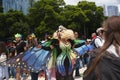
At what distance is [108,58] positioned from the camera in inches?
114

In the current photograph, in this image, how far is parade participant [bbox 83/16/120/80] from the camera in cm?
287

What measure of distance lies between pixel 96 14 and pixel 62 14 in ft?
35.4

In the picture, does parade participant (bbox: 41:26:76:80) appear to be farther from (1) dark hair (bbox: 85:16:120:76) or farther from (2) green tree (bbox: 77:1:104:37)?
(2) green tree (bbox: 77:1:104:37)

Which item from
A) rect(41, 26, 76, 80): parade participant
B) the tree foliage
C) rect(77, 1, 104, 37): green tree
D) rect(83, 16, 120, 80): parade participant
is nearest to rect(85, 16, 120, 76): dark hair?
rect(83, 16, 120, 80): parade participant

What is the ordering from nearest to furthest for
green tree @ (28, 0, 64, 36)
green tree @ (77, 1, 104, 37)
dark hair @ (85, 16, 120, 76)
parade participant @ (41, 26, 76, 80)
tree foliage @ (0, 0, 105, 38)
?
dark hair @ (85, 16, 120, 76)
parade participant @ (41, 26, 76, 80)
tree foliage @ (0, 0, 105, 38)
green tree @ (28, 0, 64, 36)
green tree @ (77, 1, 104, 37)

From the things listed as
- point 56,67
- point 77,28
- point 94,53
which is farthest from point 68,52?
point 77,28

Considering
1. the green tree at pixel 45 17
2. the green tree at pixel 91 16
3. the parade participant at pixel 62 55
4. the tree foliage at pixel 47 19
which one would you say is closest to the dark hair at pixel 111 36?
the parade participant at pixel 62 55

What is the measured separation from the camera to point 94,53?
3.04 m

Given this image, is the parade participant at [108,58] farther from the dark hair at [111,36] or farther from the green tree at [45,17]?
the green tree at [45,17]

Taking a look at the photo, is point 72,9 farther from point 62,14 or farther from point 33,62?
point 33,62

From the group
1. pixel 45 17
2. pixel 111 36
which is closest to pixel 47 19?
pixel 45 17

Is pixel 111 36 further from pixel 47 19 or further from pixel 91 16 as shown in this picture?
pixel 91 16

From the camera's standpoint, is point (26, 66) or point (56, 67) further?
point (26, 66)

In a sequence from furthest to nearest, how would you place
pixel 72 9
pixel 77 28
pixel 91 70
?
pixel 72 9 < pixel 77 28 < pixel 91 70
